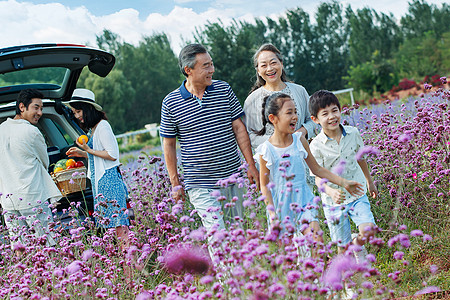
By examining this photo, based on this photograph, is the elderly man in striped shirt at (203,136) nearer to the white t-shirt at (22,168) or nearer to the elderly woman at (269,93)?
the elderly woman at (269,93)

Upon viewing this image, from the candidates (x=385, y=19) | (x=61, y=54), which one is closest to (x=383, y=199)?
(x=61, y=54)

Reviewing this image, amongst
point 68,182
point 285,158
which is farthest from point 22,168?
point 285,158

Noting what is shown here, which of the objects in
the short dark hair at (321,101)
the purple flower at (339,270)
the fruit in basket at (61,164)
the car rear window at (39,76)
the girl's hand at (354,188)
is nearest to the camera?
the purple flower at (339,270)

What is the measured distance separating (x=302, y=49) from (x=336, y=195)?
53.4 m

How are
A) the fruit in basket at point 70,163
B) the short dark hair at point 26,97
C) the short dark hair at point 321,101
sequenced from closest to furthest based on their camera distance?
the short dark hair at point 321,101
the short dark hair at point 26,97
the fruit in basket at point 70,163

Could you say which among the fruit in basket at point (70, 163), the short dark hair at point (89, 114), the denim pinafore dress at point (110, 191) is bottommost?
the denim pinafore dress at point (110, 191)

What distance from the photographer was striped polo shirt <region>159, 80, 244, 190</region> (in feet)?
14.0

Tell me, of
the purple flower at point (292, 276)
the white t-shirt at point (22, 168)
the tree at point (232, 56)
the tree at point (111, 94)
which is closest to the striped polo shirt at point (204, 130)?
the white t-shirt at point (22, 168)

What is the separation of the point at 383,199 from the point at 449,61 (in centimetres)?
2721

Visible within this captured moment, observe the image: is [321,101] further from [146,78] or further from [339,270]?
[146,78]

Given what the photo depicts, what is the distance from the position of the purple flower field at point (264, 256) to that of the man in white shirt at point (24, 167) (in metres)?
0.35

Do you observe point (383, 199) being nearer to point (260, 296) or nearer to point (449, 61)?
point (260, 296)

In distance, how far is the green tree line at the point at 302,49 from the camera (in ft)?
142

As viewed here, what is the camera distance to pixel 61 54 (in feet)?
17.1
